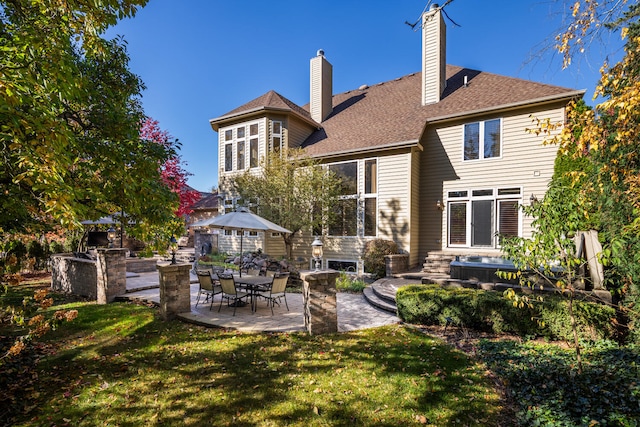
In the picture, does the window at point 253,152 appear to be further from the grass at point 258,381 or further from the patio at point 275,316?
the grass at point 258,381

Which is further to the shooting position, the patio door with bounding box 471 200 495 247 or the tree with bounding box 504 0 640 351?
the patio door with bounding box 471 200 495 247

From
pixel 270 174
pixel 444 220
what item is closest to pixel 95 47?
pixel 270 174

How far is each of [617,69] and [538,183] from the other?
27.9 ft

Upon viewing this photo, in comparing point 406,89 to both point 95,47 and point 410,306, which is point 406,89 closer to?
point 410,306

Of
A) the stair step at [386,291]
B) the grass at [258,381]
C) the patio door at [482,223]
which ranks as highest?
the patio door at [482,223]

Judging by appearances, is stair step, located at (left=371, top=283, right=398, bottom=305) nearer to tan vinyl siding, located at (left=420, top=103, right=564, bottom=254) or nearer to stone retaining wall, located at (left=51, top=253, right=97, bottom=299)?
tan vinyl siding, located at (left=420, top=103, right=564, bottom=254)

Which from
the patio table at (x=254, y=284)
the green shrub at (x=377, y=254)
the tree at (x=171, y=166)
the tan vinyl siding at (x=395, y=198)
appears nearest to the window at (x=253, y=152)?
the tree at (x=171, y=166)

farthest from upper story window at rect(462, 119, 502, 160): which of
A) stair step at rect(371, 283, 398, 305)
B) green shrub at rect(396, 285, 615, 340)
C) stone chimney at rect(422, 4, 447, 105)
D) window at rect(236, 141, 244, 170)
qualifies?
window at rect(236, 141, 244, 170)

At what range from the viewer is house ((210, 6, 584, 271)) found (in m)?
11.2

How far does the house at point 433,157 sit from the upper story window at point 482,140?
1.4 inches

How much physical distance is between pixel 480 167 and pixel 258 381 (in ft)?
37.2

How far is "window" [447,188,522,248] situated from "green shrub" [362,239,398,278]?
2.67m

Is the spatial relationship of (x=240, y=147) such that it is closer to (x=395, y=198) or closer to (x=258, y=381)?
(x=395, y=198)

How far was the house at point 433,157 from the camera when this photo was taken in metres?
11.2
